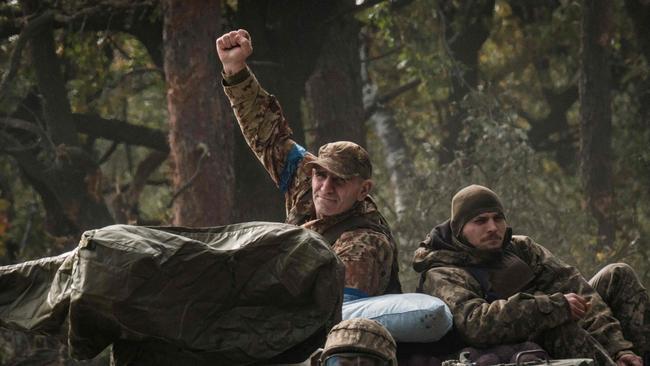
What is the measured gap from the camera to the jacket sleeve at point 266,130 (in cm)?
906

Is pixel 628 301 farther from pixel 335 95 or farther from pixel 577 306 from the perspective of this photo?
pixel 335 95

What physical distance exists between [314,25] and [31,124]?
3.57 metres

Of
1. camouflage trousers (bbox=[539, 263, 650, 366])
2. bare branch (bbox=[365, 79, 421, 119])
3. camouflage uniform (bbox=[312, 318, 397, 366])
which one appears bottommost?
camouflage trousers (bbox=[539, 263, 650, 366])

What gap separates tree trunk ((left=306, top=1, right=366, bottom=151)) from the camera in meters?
Result: 17.5

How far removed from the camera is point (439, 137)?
85.3ft

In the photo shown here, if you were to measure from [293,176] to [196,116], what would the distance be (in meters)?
4.57

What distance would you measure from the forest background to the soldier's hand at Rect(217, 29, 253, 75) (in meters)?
4.69

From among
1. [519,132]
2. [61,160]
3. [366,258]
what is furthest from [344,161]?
[519,132]

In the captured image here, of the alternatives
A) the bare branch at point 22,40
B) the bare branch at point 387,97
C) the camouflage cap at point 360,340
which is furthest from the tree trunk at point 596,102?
the camouflage cap at point 360,340

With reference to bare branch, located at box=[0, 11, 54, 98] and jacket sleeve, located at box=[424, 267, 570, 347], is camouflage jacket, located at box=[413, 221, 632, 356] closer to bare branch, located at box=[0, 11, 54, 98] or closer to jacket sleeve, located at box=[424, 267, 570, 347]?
jacket sleeve, located at box=[424, 267, 570, 347]

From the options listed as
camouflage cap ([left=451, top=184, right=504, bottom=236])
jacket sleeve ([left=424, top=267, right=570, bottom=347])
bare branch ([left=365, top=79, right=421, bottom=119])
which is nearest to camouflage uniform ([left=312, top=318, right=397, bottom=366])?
jacket sleeve ([left=424, top=267, right=570, bottom=347])

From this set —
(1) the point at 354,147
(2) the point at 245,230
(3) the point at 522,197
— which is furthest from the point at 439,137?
(2) the point at 245,230

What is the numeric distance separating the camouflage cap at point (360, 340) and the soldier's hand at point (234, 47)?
259 centimetres

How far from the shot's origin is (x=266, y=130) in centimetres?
926
